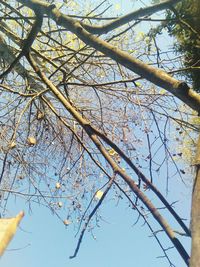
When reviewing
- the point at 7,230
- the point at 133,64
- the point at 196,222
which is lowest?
the point at 7,230

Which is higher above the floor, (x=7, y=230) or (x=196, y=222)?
(x=196, y=222)

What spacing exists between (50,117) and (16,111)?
0.52 m

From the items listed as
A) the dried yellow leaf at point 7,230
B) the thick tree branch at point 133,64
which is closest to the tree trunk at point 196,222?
the thick tree branch at point 133,64

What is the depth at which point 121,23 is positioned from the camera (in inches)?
54.5

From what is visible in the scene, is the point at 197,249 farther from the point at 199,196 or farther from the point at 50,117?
the point at 50,117

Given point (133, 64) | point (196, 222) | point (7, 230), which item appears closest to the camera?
point (7, 230)

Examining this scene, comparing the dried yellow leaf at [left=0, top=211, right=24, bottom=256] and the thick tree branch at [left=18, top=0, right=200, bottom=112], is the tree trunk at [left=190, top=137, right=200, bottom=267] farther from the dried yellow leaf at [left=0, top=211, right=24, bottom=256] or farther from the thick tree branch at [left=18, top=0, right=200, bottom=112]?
the dried yellow leaf at [left=0, top=211, right=24, bottom=256]

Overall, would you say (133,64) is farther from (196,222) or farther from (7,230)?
(7,230)

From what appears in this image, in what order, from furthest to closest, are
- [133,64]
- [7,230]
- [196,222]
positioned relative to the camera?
[133,64]
[196,222]
[7,230]

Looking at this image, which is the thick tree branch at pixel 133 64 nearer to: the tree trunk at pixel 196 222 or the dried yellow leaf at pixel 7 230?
the tree trunk at pixel 196 222

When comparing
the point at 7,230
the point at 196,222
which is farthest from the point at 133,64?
the point at 7,230

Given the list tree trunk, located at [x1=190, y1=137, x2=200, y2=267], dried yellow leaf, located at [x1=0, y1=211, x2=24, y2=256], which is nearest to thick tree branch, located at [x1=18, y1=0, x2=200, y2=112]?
tree trunk, located at [x1=190, y1=137, x2=200, y2=267]

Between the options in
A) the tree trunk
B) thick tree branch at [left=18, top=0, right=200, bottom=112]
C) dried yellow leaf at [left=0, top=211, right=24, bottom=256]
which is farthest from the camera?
thick tree branch at [left=18, top=0, right=200, bottom=112]

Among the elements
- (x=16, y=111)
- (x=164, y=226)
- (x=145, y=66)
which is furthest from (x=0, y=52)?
(x=164, y=226)
